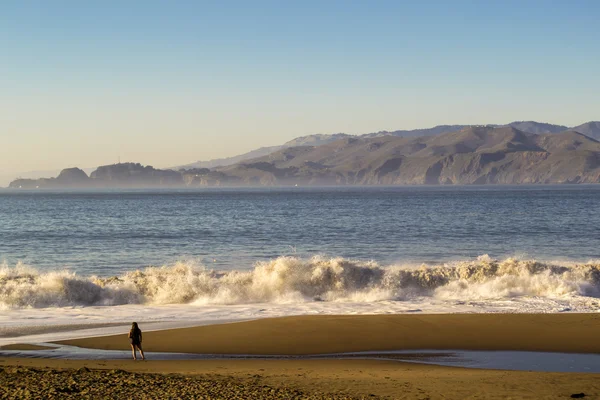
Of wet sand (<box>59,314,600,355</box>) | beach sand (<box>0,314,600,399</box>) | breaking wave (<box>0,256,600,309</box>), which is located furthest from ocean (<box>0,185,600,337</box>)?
beach sand (<box>0,314,600,399</box>)

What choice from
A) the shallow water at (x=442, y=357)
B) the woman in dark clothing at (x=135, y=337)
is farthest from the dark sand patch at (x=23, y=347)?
the woman in dark clothing at (x=135, y=337)

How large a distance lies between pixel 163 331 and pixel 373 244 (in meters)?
28.4

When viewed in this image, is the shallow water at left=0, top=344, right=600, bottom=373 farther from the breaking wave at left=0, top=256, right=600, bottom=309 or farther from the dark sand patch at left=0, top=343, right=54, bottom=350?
the breaking wave at left=0, top=256, right=600, bottom=309

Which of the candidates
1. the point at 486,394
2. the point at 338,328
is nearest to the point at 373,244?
the point at 338,328

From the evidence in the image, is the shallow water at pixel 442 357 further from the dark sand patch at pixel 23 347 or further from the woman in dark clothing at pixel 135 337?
the woman in dark clothing at pixel 135 337

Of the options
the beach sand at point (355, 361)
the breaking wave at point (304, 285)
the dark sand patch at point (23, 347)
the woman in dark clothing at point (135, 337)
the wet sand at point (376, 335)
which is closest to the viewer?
A: the beach sand at point (355, 361)

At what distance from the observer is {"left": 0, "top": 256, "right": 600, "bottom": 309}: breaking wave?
2474 cm

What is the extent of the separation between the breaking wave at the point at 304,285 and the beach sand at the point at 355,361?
19.5 feet

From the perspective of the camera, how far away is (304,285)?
1060 inches

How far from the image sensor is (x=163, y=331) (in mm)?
18094

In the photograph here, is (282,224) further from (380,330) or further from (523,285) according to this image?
(380,330)

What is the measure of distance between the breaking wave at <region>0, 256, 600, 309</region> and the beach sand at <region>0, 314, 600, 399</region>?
19.5 feet

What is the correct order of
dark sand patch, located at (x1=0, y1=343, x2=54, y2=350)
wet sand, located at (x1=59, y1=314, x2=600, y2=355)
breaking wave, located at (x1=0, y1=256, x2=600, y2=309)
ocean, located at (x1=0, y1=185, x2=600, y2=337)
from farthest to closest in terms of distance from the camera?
breaking wave, located at (x1=0, y1=256, x2=600, y2=309), ocean, located at (x1=0, y1=185, x2=600, y2=337), wet sand, located at (x1=59, y1=314, x2=600, y2=355), dark sand patch, located at (x1=0, y1=343, x2=54, y2=350)

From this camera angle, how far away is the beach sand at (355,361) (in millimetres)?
11320
